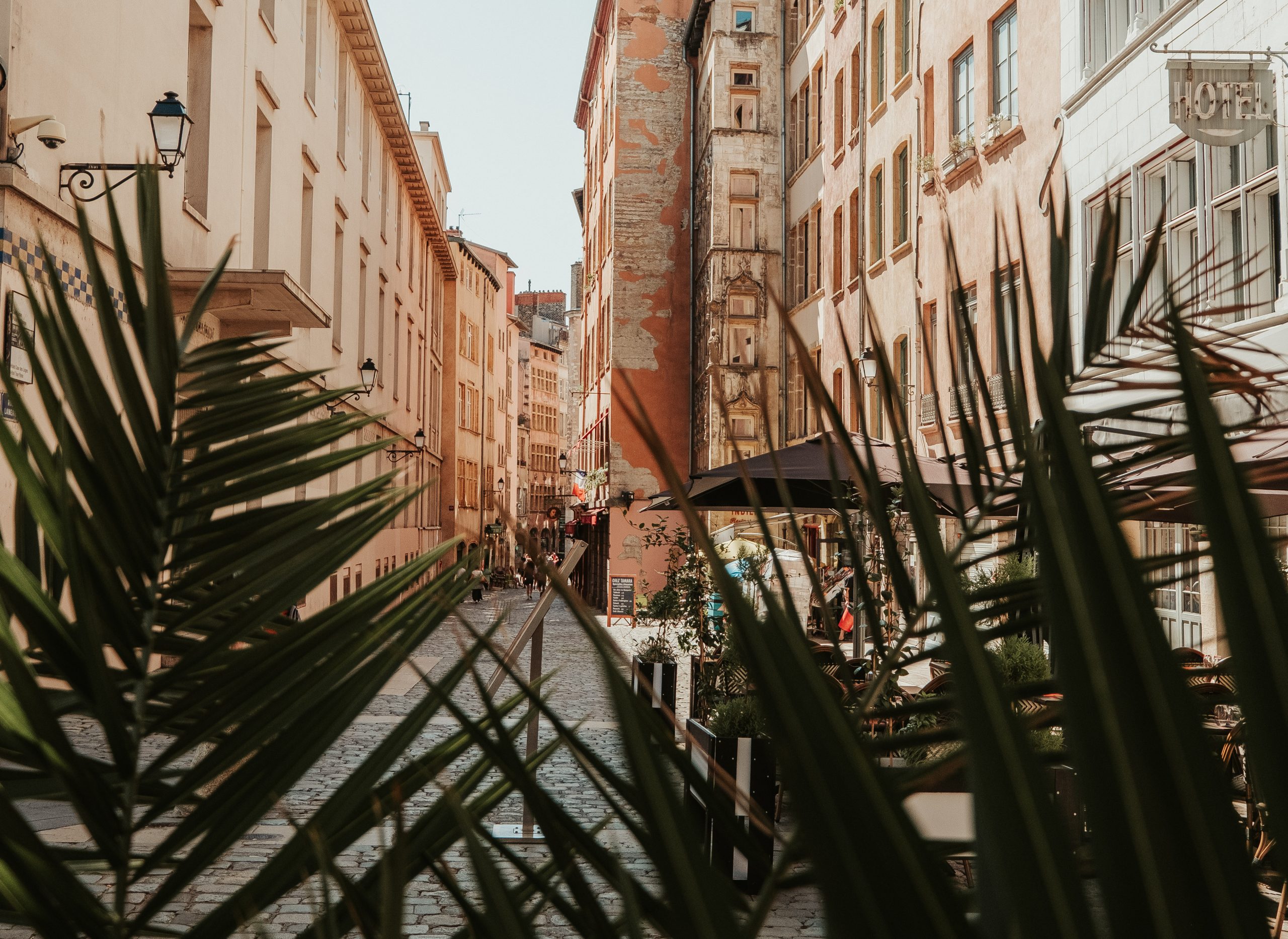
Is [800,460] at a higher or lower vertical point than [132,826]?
higher

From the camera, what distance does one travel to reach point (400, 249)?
32.8 m

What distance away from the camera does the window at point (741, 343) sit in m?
30.5

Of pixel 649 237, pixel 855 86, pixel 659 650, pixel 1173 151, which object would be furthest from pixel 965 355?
pixel 649 237

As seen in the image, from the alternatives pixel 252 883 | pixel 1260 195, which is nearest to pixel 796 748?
pixel 252 883

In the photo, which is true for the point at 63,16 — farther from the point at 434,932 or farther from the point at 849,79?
the point at 849,79

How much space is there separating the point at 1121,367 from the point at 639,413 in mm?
916

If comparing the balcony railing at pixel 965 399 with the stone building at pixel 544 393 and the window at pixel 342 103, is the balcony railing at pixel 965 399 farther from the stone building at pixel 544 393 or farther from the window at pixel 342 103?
the stone building at pixel 544 393

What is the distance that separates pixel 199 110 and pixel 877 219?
1218 centimetres

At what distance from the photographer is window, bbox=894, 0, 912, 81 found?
67.9 ft

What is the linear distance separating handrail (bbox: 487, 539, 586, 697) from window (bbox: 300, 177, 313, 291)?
1437cm

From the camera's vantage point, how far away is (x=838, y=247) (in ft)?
82.2

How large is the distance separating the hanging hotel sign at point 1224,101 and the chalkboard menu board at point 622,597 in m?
18.1

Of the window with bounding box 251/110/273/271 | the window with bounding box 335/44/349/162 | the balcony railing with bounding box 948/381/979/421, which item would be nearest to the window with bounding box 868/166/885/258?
the window with bounding box 335/44/349/162

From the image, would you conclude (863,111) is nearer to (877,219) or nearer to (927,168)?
(877,219)
